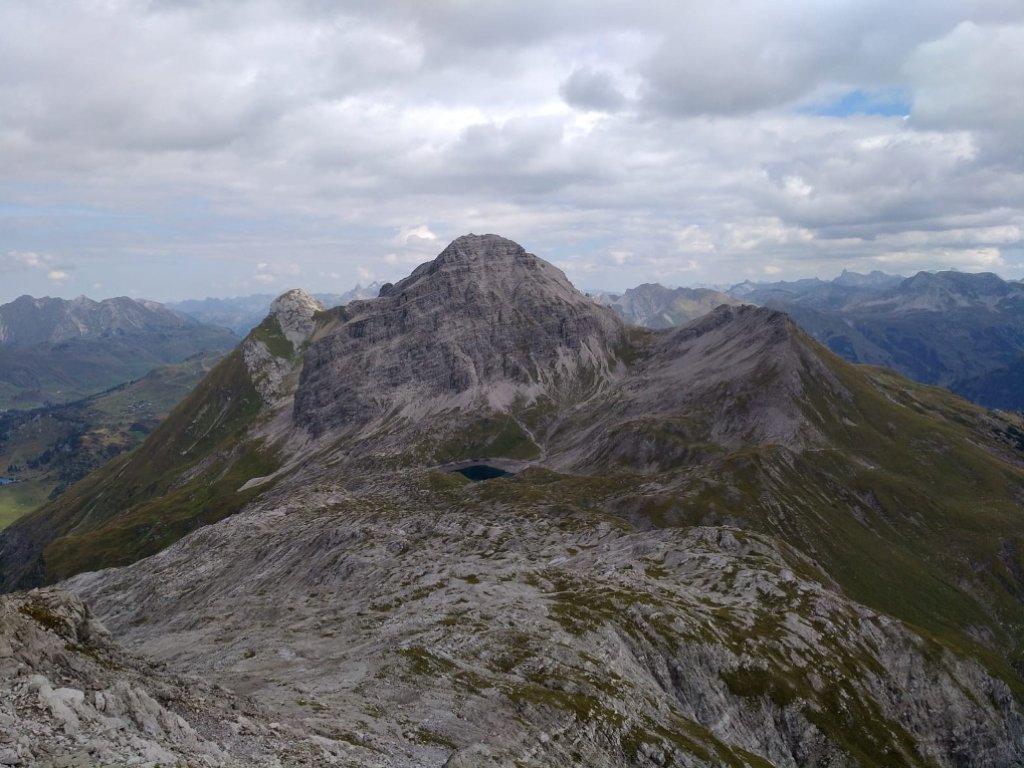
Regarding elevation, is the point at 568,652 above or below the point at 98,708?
below

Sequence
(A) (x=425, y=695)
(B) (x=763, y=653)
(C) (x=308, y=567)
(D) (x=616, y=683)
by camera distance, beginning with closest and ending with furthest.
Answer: (A) (x=425, y=695) < (D) (x=616, y=683) < (B) (x=763, y=653) < (C) (x=308, y=567)

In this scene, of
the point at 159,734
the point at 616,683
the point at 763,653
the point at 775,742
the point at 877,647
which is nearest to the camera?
the point at 159,734

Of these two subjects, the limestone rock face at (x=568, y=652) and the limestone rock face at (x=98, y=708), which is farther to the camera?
the limestone rock face at (x=568, y=652)

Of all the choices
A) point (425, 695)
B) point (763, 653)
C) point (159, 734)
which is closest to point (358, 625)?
point (425, 695)

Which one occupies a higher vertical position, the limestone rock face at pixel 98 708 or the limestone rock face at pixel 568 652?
the limestone rock face at pixel 98 708

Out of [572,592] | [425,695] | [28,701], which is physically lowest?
[572,592]

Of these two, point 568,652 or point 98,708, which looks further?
point 568,652

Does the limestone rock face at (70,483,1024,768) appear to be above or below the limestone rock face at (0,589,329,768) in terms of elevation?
below

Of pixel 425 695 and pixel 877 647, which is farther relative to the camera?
pixel 877 647

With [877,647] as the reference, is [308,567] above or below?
above

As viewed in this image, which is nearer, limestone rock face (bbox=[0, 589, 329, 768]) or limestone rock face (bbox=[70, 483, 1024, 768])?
limestone rock face (bbox=[0, 589, 329, 768])

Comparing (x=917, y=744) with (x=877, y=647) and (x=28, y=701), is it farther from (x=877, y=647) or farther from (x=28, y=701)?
(x=28, y=701)
